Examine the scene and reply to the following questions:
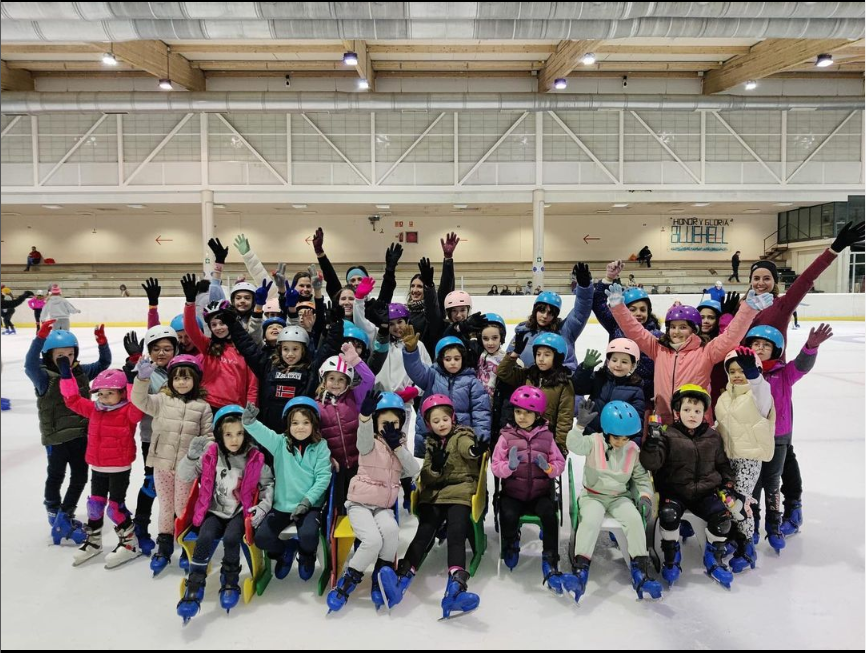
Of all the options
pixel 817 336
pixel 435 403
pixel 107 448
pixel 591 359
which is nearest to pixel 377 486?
pixel 435 403

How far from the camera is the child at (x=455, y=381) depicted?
11.4 feet

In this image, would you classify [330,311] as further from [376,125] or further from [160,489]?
[376,125]

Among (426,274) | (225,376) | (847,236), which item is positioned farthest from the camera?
(426,274)

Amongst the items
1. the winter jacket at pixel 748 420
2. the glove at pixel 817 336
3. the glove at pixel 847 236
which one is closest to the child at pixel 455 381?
the winter jacket at pixel 748 420

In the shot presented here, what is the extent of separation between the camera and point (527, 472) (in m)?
3.16

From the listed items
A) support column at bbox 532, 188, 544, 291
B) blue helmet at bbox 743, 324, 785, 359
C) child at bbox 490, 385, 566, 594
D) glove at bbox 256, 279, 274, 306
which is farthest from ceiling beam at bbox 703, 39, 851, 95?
child at bbox 490, 385, 566, 594

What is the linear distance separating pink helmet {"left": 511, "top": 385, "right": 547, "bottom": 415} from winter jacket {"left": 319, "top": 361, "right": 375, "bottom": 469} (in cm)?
86

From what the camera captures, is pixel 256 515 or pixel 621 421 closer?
pixel 256 515

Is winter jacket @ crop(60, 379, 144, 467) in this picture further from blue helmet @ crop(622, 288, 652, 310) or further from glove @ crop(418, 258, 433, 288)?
blue helmet @ crop(622, 288, 652, 310)

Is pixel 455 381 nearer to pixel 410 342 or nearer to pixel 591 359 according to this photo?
pixel 410 342

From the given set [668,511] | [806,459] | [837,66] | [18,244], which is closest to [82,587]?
[668,511]

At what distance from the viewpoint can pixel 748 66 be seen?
16.0 m

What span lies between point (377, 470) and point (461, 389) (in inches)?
29.0

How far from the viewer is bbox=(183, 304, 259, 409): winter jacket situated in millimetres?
3584
